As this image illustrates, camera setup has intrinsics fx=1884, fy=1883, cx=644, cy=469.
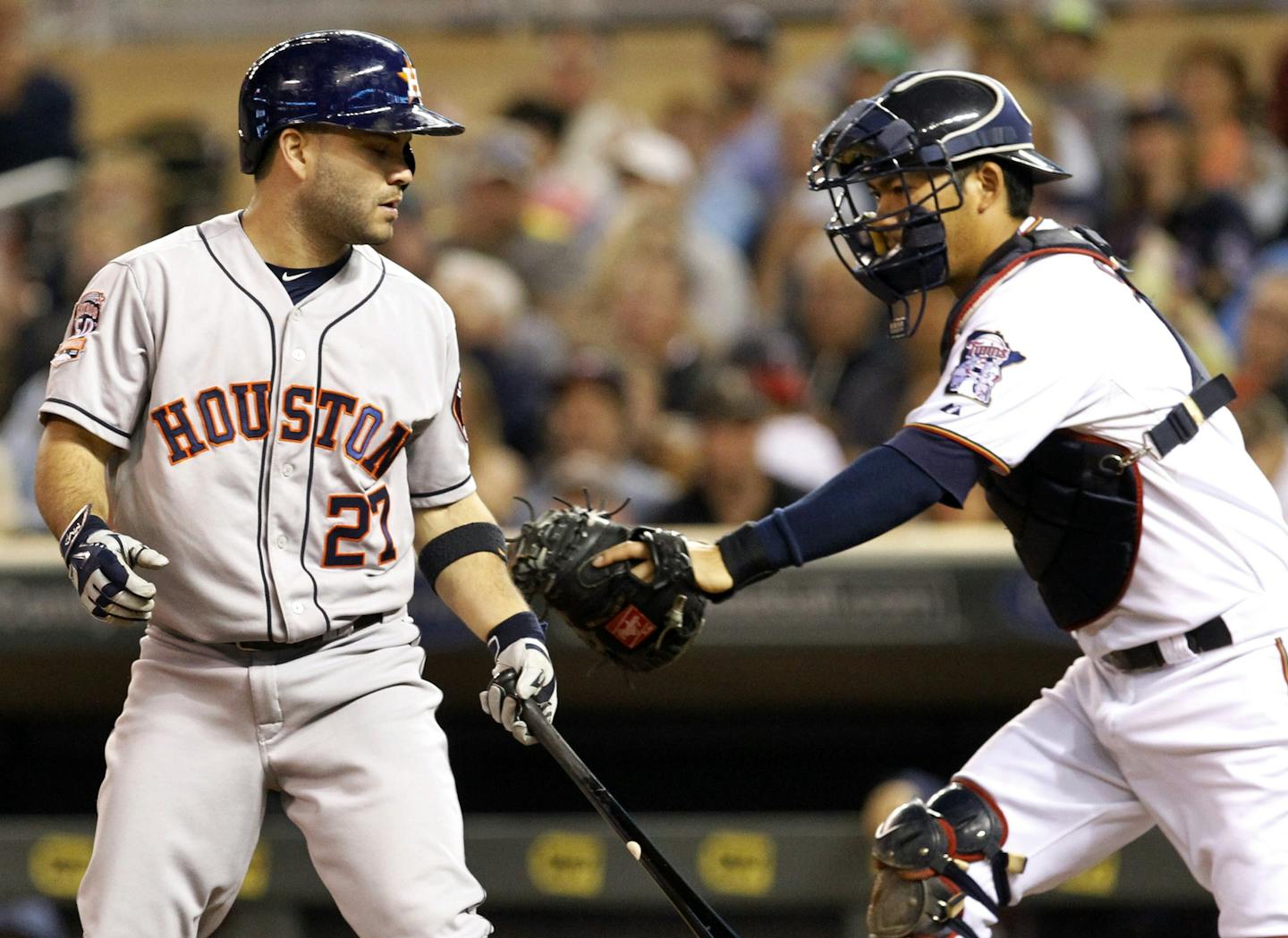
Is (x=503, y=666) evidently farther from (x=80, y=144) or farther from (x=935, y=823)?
(x=80, y=144)

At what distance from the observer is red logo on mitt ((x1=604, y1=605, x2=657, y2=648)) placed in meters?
3.36

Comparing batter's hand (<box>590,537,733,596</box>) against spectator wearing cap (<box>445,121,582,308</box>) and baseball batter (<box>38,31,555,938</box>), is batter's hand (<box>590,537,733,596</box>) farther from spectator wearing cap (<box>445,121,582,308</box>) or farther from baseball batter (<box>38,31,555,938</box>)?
spectator wearing cap (<box>445,121,582,308</box>)

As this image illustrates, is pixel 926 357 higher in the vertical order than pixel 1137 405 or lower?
lower

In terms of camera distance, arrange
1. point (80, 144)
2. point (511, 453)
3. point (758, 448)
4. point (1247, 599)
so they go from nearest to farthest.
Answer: point (1247, 599)
point (758, 448)
point (511, 453)
point (80, 144)

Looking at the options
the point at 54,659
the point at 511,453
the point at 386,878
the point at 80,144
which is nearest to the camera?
the point at 386,878

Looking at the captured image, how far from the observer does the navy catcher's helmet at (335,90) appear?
3.17m

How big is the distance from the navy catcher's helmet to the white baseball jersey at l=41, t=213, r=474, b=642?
24 centimetres

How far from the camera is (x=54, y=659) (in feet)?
18.1

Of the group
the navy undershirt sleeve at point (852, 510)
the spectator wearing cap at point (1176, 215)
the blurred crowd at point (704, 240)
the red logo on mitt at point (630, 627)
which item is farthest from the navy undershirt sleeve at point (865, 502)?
the spectator wearing cap at point (1176, 215)

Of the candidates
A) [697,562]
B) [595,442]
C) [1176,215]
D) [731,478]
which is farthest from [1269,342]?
[697,562]

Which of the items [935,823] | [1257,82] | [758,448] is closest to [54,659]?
[758,448]

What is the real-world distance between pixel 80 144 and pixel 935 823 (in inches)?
267

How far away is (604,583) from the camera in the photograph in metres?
3.32

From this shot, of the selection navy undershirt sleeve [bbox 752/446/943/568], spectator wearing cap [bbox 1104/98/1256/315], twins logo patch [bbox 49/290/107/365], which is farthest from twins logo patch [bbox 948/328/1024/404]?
spectator wearing cap [bbox 1104/98/1256/315]
